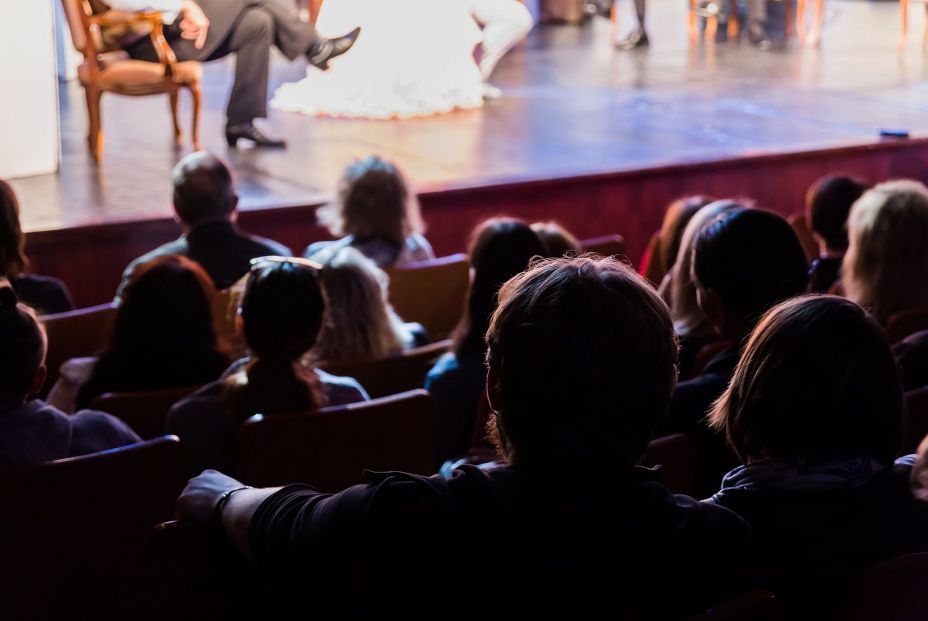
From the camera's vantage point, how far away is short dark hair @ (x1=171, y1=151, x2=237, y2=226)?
3.24m

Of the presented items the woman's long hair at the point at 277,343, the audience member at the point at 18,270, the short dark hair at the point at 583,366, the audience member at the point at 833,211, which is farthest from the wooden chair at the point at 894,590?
the audience member at the point at 18,270

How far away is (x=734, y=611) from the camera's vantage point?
108 cm

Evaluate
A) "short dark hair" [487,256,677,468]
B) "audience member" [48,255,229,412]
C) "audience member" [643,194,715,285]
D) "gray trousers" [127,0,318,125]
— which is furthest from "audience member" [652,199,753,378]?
"gray trousers" [127,0,318,125]

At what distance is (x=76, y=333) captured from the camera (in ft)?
9.14

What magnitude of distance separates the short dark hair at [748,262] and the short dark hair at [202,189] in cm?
160

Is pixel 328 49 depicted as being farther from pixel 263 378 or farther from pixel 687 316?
pixel 263 378

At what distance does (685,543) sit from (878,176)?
453cm

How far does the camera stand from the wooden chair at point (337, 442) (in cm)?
188

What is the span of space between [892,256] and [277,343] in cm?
137

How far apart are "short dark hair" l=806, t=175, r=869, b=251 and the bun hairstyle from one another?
2.22 meters

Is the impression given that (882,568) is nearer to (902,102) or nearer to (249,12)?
(249,12)

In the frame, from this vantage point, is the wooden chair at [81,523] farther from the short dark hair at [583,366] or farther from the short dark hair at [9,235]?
the short dark hair at [9,235]

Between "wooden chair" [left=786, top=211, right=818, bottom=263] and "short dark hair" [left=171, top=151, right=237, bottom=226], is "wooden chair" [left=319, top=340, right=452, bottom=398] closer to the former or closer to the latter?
"short dark hair" [left=171, top=151, right=237, bottom=226]

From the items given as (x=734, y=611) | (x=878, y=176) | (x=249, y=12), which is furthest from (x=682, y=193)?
(x=734, y=611)
